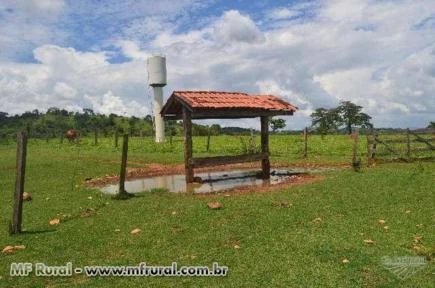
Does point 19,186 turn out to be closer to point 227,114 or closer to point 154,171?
point 227,114

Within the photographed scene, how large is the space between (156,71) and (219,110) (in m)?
49.7

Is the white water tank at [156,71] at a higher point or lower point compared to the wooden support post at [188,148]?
higher

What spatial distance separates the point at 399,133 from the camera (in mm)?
30953

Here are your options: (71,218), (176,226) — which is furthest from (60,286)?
(71,218)

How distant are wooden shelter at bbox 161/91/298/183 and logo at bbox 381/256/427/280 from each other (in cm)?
1324

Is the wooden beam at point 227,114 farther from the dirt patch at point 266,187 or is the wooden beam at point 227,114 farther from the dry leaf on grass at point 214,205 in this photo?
the dry leaf on grass at point 214,205

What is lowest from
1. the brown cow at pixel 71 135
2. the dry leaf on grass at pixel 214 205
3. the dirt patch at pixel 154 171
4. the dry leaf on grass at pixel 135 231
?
the dry leaf on grass at pixel 135 231

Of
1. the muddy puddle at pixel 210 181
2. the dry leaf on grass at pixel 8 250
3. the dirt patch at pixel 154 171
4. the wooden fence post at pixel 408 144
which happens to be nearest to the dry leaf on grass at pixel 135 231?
the dry leaf on grass at pixel 8 250

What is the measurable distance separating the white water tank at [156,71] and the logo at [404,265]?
62.5 metres

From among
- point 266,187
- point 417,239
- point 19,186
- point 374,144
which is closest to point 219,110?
point 266,187

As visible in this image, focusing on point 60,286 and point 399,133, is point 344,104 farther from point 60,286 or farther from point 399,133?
point 60,286

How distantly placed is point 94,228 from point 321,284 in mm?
7347

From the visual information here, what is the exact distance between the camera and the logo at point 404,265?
9.14m

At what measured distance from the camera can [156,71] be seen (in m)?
70.6
